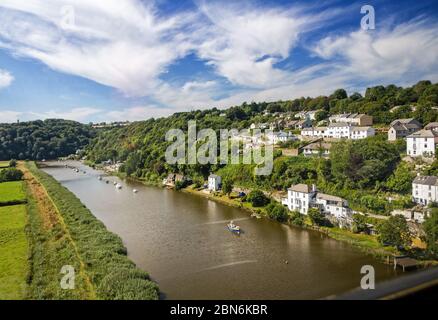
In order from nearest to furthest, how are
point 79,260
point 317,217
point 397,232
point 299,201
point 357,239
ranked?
point 79,260 → point 397,232 → point 357,239 → point 317,217 → point 299,201

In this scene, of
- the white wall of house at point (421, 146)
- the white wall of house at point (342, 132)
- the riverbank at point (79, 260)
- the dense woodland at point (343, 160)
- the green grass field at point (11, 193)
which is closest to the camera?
the riverbank at point (79, 260)

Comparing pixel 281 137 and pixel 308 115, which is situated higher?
pixel 308 115

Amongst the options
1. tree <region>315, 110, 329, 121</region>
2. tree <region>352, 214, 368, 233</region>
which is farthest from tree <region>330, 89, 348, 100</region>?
tree <region>352, 214, 368, 233</region>

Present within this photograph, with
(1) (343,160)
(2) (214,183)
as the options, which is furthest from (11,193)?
(1) (343,160)

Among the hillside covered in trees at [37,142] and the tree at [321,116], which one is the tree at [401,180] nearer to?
the tree at [321,116]

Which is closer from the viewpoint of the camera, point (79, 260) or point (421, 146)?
point (79, 260)

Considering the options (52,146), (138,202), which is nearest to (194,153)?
(138,202)

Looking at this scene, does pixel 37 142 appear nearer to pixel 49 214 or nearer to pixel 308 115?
pixel 308 115

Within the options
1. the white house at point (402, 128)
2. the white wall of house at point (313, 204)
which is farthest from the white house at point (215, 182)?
the white house at point (402, 128)
